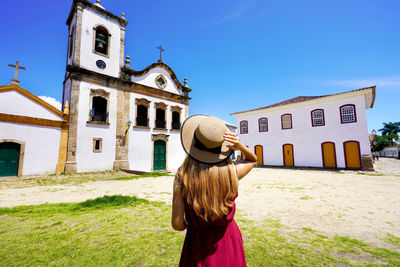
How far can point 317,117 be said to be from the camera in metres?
16.2

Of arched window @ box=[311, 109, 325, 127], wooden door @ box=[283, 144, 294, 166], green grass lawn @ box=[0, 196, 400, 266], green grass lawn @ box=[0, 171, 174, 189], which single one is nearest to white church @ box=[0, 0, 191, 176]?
green grass lawn @ box=[0, 171, 174, 189]

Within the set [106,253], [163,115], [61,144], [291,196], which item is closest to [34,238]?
[106,253]

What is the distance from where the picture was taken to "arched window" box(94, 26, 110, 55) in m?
13.4

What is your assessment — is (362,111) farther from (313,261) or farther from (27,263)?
(27,263)

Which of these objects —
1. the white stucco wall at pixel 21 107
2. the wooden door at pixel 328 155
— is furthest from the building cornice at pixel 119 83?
the wooden door at pixel 328 155

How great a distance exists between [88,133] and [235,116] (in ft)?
52.1

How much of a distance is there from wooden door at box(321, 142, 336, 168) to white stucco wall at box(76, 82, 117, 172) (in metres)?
18.2

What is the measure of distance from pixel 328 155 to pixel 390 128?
53.2 m

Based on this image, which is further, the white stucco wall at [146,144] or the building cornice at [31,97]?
the white stucco wall at [146,144]

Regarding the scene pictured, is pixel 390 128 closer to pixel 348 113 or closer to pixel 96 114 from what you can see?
pixel 348 113

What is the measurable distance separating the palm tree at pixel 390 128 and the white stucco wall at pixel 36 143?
72.6 metres

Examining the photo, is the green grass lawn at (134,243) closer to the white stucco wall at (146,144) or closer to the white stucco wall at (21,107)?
the white stucco wall at (21,107)

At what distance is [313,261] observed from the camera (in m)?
2.32

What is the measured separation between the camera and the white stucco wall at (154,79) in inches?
612
